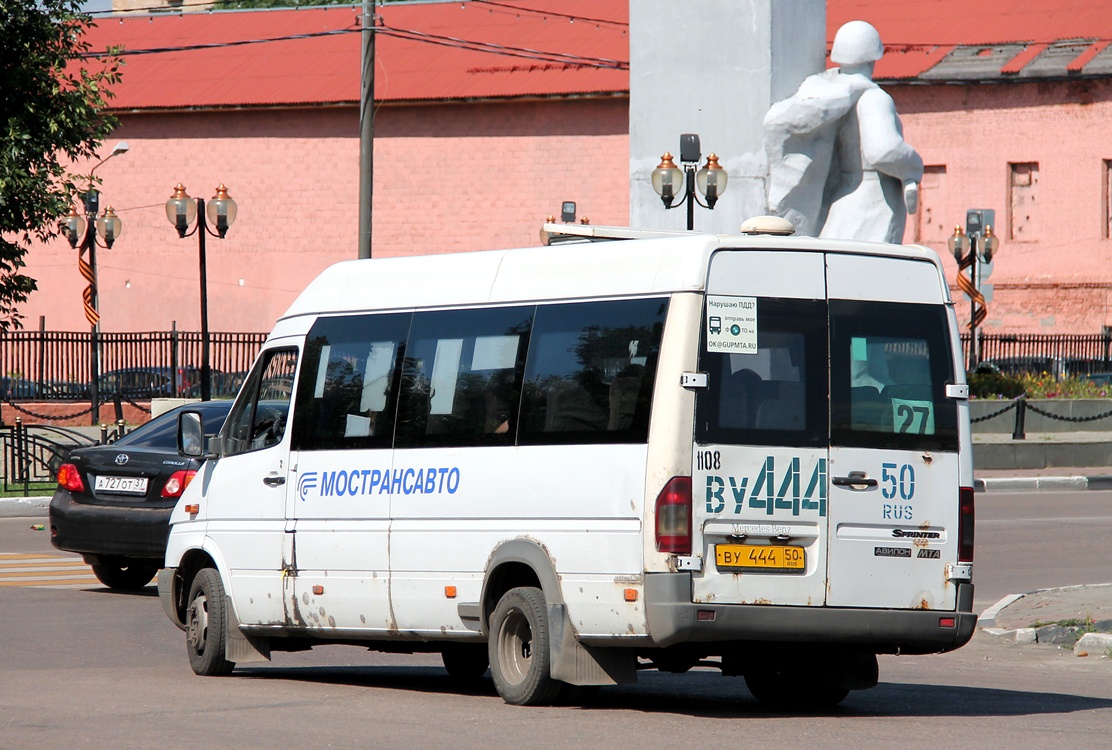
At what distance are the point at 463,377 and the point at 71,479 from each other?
6990mm

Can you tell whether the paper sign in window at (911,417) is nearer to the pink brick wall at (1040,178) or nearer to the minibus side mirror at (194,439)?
the minibus side mirror at (194,439)

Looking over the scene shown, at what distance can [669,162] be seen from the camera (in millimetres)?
27594

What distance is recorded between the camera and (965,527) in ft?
29.9

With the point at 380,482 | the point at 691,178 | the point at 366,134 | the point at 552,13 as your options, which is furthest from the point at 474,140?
the point at 380,482

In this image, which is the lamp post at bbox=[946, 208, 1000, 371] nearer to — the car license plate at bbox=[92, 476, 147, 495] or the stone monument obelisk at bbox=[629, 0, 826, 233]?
the stone monument obelisk at bbox=[629, 0, 826, 233]

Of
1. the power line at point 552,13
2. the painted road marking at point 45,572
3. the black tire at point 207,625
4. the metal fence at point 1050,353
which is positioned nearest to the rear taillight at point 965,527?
the black tire at point 207,625

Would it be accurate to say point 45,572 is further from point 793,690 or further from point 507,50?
point 507,50

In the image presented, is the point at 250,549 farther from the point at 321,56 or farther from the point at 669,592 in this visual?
the point at 321,56

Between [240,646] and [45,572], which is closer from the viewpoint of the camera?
[240,646]

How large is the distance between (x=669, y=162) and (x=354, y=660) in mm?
16604

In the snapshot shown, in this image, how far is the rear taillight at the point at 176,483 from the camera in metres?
14.9

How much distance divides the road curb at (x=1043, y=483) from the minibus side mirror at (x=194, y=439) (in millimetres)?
18795

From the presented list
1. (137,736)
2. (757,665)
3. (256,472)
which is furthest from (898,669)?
(137,736)

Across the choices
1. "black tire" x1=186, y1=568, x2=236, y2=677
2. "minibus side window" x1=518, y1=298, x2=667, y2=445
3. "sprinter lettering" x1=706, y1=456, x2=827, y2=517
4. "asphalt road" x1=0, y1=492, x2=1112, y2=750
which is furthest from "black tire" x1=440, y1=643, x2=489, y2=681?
"sprinter lettering" x1=706, y1=456, x2=827, y2=517
